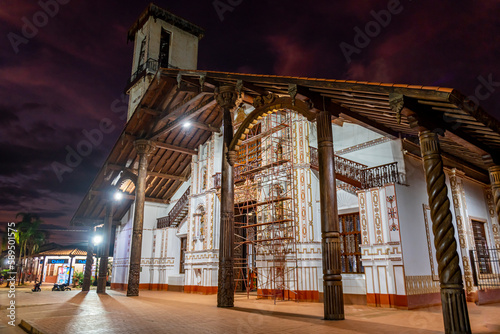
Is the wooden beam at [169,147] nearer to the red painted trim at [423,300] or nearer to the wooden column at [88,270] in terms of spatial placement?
the wooden column at [88,270]

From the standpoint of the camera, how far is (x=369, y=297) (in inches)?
399

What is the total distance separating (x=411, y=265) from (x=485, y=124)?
570 centimetres

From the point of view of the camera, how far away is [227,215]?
9219mm

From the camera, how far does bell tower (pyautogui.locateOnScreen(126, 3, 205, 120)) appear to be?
23594mm

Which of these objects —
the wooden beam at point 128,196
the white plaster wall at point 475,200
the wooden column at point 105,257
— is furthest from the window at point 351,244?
the wooden beam at point 128,196

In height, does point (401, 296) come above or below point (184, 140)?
below

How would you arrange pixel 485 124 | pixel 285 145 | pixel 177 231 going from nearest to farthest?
pixel 485 124
pixel 285 145
pixel 177 231

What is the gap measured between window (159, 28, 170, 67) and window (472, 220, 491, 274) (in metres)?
20.7

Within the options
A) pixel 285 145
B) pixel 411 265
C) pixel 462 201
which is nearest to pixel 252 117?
pixel 285 145

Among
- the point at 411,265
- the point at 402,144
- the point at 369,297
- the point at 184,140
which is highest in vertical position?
the point at 184,140

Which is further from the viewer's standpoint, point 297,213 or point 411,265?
point 297,213

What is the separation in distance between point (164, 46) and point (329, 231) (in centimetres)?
2278

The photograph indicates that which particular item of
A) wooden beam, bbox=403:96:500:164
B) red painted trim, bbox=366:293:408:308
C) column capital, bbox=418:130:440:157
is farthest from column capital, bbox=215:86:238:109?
red painted trim, bbox=366:293:408:308

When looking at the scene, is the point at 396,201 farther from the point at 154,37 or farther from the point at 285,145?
the point at 154,37
